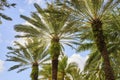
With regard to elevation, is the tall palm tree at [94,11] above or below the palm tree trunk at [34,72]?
above

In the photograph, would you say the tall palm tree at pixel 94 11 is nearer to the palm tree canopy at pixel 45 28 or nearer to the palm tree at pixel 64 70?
the palm tree canopy at pixel 45 28

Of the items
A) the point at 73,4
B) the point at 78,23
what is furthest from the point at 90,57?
the point at 73,4

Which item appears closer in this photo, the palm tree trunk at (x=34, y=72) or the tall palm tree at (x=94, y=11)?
the tall palm tree at (x=94, y=11)

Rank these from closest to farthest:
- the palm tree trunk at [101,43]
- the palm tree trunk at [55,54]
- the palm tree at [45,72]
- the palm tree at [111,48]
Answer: the palm tree trunk at [101,43]
the palm tree at [111,48]
the palm tree trunk at [55,54]
the palm tree at [45,72]

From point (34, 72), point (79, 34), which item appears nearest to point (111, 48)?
point (79, 34)

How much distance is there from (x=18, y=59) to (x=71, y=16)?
14475mm

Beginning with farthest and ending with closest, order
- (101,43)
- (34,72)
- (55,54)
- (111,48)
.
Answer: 1. (34,72)
2. (55,54)
3. (111,48)
4. (101,43)

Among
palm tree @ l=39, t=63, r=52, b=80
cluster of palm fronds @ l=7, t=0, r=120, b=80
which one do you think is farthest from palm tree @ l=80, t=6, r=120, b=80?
palm tree @ l=39, t=63, r=52, b=80

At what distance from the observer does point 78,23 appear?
24.2 metres

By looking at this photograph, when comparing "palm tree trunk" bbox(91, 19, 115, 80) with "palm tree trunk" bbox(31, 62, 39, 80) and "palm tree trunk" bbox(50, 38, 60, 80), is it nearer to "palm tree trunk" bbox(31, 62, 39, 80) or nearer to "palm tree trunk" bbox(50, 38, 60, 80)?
"palm tree trunk" bbox(50, 38, 60, 80)

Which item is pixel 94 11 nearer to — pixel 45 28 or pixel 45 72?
pixel 45 28

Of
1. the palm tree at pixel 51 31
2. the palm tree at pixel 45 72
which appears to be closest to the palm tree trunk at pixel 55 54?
the palm tree at pixel 51 31

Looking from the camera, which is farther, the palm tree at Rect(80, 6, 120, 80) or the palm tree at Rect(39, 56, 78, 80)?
the palm tree at Rect(39, 56, 78, 80)

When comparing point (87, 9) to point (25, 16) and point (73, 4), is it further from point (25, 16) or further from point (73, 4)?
point (25, 16)
